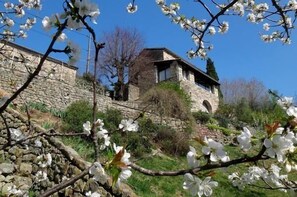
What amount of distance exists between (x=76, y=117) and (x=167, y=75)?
16.6 metres

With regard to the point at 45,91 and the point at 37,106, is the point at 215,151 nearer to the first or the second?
the point at 37,106

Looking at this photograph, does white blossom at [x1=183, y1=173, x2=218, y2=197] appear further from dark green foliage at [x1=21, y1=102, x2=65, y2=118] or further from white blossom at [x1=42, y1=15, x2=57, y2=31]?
dark green foliage at [x1=21, y1=102, x2=65, y2=118]

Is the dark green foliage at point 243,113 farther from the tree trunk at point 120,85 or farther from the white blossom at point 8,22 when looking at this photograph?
the white blossom at point 8,22

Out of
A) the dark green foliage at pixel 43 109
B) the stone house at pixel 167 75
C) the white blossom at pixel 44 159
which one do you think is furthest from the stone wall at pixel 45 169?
the stone house at pixel 167 75

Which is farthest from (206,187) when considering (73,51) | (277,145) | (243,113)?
(243,113)

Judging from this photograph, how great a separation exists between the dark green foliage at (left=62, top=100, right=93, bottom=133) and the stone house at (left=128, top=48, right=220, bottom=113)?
14.2 metres

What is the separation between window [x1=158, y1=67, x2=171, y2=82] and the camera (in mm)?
27909

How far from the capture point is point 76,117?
12039mm

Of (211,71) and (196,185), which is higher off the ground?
(211,71)

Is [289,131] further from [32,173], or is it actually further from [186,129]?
[186,129]

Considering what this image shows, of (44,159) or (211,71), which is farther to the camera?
(211,71)

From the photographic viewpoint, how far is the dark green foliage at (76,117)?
436 inches

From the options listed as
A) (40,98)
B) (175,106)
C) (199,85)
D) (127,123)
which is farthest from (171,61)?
(127,123)

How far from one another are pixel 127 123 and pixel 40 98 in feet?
40.9
